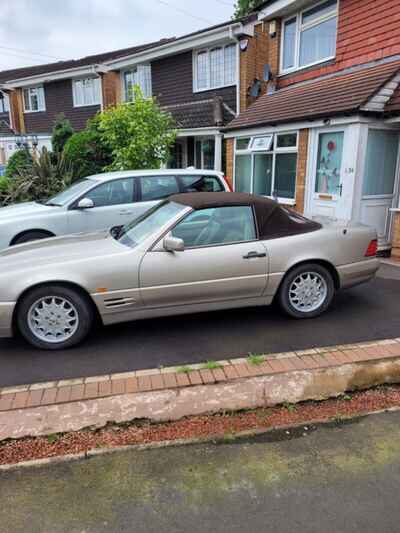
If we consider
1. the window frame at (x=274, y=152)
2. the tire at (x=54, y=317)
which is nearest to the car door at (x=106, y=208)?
the tire at (x=54, y=317)

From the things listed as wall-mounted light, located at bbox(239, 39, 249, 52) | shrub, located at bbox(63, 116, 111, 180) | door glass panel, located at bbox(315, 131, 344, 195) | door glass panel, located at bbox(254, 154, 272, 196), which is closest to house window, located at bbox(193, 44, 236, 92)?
wall-mounted light, located at bbox(239, 39, 249, 52)

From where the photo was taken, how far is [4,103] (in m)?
27.7

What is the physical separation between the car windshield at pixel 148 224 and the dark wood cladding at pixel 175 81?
449 inches

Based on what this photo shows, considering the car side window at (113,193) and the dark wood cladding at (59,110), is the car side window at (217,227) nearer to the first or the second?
the car side window at (113,193)

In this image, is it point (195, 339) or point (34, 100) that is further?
point (34, 100)

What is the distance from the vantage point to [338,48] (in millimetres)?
9336

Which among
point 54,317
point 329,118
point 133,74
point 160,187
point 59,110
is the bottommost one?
point 54,317

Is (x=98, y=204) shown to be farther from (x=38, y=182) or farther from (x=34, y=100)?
(x=34, y=100)

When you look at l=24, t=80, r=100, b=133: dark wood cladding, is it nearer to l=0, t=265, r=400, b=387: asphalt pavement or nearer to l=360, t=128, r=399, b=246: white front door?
l=360, t=128, r=399, b=246: white front door

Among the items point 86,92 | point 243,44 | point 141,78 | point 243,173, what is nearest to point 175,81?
point 141,78

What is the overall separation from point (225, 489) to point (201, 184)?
5963mm

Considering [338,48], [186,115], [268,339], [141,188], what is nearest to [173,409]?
[268,339]

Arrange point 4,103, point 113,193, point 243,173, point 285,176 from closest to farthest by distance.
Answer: point 113,193, point 285,176, point 243,173, point 4,103

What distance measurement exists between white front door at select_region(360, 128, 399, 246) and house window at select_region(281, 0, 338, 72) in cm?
340
